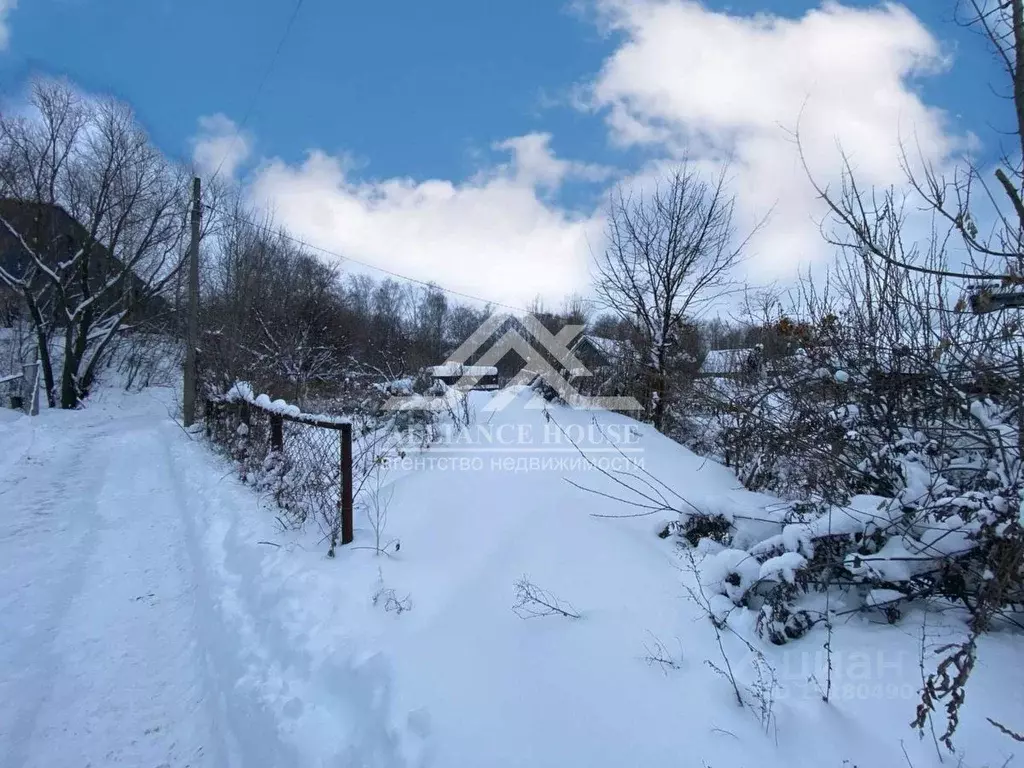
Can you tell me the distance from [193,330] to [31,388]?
579cm

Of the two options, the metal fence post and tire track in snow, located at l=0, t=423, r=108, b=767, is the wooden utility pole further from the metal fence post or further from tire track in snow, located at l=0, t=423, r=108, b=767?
the metal fence post

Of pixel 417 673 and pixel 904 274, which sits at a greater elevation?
pixel 904 274

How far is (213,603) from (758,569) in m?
3.25

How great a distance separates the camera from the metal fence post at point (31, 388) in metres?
11.1

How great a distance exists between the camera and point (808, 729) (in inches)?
65.6

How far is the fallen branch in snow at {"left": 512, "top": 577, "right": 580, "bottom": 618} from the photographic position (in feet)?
8.31

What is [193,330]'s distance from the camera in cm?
1007

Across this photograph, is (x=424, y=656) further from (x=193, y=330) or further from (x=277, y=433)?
(x=193, y=330)

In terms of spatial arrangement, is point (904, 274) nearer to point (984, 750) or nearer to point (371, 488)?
point (984, 750)

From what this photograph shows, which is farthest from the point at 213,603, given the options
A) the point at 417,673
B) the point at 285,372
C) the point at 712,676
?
the point at 285,372

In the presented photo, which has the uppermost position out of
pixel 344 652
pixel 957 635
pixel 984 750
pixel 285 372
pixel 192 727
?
pixel 285 372

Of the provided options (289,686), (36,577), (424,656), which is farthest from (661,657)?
(36,577)

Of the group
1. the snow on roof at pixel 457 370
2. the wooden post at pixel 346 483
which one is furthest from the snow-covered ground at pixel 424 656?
the snow on roof at pixel 457 370

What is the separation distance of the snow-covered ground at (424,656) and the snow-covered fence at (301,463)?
24 centimetres
